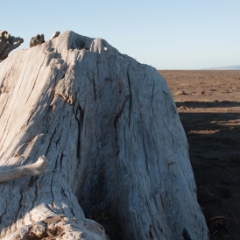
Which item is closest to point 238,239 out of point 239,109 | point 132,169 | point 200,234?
point 200,234

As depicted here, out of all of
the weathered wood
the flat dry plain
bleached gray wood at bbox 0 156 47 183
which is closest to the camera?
bleached gray wood at bbox 0 156 47 183

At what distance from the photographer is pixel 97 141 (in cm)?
393

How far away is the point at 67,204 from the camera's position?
288cm

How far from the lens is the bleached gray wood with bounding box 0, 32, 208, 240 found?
329cm

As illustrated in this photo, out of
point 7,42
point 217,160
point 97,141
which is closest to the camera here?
point 97,141

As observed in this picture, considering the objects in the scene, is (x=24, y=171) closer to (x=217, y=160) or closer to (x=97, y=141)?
(x=97, y=141)

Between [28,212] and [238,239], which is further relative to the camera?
[238,239]

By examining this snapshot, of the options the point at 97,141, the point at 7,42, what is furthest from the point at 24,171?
the point at 7,42

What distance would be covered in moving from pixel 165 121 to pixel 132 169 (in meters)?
0.69

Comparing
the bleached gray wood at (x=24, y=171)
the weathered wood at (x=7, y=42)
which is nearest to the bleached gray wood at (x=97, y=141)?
the bleached gray wood at (x=24, y=171)

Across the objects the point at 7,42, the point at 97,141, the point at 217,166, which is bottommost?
the point at 217,166

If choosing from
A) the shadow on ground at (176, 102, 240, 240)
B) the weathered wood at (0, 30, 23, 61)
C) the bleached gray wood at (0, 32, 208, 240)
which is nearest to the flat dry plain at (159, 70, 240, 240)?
the shadow on ground at (176, 102, 240, 240)

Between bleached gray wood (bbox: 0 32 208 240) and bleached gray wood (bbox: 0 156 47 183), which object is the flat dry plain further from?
bleached gray wood (bbox: 0 156 47 183)

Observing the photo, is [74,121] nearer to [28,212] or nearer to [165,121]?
[165,121]
